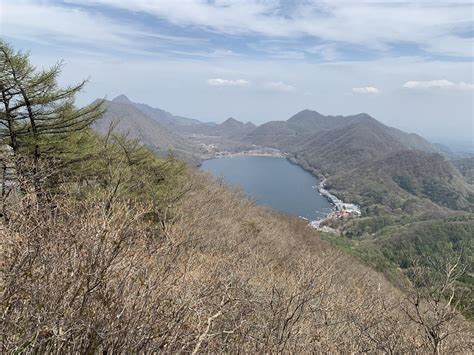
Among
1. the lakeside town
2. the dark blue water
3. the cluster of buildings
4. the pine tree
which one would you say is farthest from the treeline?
the cluster of buildings

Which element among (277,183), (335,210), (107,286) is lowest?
(335,210)

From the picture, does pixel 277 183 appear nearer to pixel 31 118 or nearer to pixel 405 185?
pixel 405 185

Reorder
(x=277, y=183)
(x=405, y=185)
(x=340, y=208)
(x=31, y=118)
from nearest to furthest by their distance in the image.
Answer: (x=31, y=118) < (x=340, y=208) < (x=277, y=183) < (x=405, y=185)

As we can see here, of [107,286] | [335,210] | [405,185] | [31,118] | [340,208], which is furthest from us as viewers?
[405,185]

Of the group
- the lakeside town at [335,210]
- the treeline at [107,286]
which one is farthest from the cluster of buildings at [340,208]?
the treeline at [107,286]

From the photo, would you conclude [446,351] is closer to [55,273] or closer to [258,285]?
[258,285]

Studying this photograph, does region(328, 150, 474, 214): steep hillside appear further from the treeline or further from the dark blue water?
the treeline

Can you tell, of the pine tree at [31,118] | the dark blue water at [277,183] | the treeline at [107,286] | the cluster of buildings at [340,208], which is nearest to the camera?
the treeline at [107,286]

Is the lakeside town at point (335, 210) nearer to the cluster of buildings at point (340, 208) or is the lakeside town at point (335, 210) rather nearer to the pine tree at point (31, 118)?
the cluster of buildings at point (340, 208)

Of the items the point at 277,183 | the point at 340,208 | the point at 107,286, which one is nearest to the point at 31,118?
the point at 107,286
